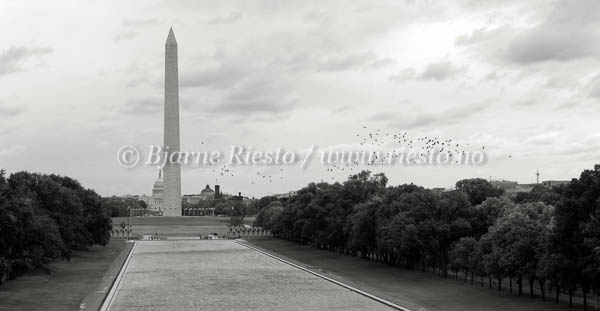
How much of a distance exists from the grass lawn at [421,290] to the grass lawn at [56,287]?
15226 mm

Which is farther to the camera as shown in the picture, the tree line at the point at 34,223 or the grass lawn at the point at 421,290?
the tree line at the point at 34,223

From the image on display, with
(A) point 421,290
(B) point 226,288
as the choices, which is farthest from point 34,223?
(A) point 421,290

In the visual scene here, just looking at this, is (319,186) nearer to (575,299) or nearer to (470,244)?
(470,244)

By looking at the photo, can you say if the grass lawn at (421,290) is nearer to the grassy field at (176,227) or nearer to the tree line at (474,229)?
the tree line at (474,229)

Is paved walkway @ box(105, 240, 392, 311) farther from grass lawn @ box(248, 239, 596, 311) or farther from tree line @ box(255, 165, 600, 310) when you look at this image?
tree line @ box(255, 165, 600, 310)

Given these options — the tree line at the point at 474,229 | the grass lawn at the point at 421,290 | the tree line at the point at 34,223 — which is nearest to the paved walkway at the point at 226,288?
the grass lawn at the point at 421,290

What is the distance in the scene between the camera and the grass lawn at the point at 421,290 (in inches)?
1357

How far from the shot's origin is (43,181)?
58.6m

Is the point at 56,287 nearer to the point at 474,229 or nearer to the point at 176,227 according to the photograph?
the point at 474,229

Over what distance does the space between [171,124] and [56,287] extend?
8152 centimetres

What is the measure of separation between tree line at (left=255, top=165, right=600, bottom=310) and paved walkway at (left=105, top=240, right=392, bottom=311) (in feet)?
24.5

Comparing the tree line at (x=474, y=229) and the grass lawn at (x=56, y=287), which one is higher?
the tree line at (x=474, y=229)

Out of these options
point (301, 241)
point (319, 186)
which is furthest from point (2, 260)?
point (301, 241)

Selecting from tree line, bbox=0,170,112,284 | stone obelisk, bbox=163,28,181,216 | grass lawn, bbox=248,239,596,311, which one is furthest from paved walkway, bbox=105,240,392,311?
stone obelisk, bbox=163,28,181,216
